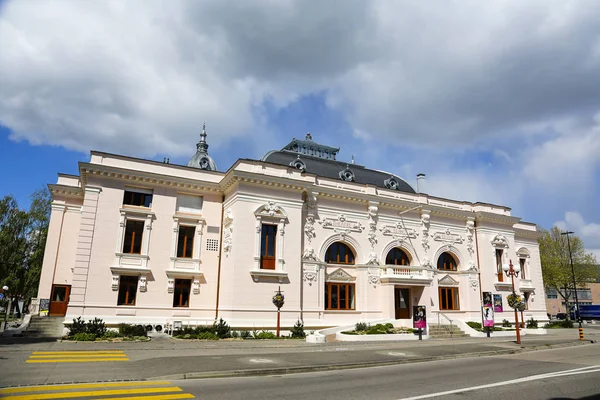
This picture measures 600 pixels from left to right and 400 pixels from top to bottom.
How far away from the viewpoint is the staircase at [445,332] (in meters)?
29.6

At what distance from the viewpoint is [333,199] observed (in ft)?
105

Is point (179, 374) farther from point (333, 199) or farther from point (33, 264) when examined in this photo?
point (33, 264)

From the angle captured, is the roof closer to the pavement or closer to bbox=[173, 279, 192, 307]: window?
bbox=[173, 279, 192, 307]: window

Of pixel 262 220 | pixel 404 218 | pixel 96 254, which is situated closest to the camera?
pixel 96 254

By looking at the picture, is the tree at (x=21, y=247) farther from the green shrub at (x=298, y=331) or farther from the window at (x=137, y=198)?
the green shrub at (x=298, y=331)

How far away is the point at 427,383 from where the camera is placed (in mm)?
12203

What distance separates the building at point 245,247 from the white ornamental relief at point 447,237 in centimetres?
27

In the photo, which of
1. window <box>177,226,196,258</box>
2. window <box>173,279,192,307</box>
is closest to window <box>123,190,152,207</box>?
window <box>177,226,196,258</box>

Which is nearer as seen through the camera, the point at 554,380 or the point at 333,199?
the point at 554,380

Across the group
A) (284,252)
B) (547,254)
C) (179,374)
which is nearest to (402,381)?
(179,374)

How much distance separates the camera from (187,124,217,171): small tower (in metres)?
48.1

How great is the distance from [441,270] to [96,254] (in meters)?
27.2

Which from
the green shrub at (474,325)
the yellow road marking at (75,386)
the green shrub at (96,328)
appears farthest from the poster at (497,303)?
the yellow road marking at (75,386)

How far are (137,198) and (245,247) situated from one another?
8.02 meters
